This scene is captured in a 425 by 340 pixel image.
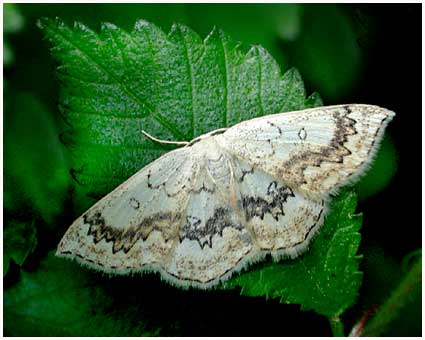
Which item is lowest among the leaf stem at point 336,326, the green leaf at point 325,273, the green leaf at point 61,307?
the green leaf at point 61,307

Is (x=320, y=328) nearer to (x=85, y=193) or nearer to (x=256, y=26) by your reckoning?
(x=85, y=193)

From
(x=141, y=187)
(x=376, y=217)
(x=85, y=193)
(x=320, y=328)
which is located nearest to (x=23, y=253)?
(x=85, y=193)

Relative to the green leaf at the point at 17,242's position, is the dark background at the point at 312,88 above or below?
above

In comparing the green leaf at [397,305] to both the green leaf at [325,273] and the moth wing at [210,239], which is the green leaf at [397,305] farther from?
the moth wing at [210,239]

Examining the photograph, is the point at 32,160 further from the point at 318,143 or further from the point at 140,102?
the point at 318,143

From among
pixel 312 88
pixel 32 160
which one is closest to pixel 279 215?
pixel 312 88

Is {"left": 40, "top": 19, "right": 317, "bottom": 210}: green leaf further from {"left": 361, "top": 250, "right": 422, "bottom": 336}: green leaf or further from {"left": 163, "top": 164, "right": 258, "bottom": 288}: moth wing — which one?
{"left": 361, "top": 250, "right": 422, "bottom": 336}: green leaf

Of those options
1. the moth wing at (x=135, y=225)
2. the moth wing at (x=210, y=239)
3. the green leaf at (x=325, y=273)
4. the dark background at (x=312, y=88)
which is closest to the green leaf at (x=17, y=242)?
the dark background at (x=312, y=88)

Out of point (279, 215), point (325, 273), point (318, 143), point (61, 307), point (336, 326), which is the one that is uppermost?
point (318, 143)
